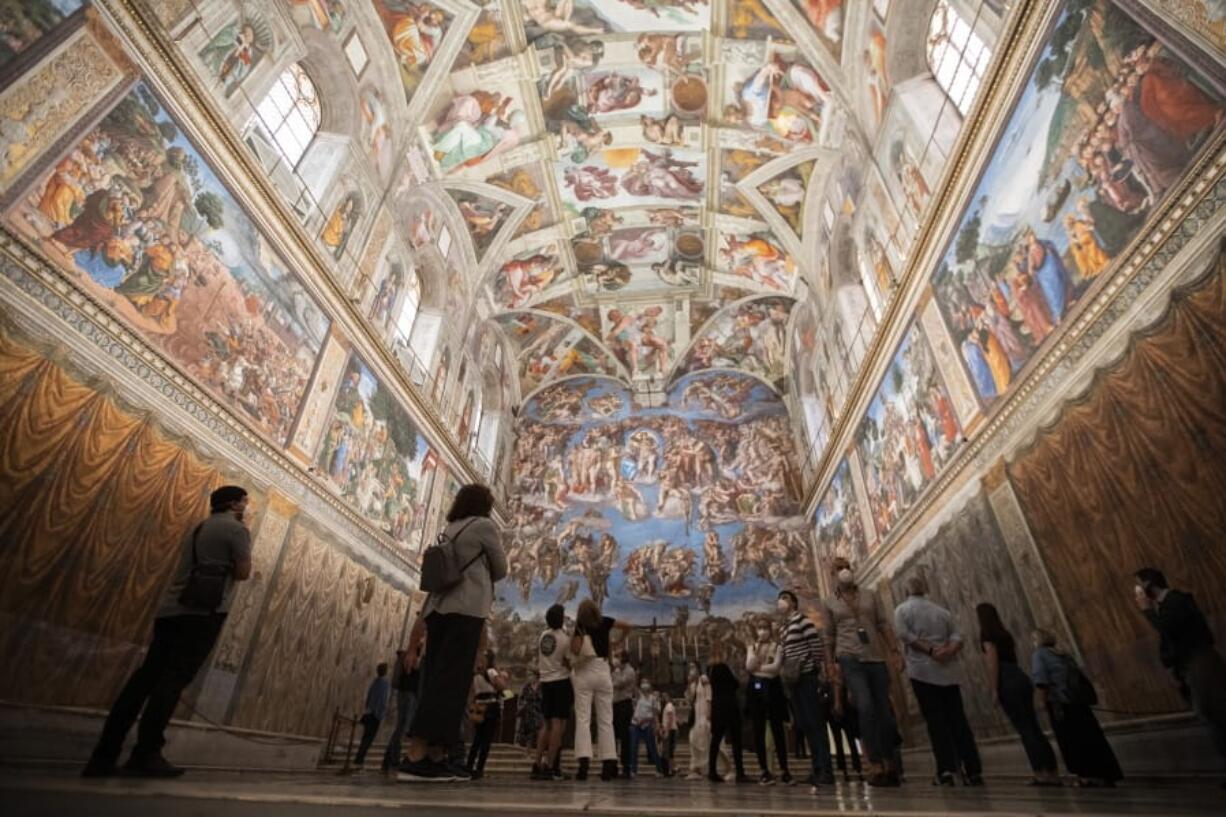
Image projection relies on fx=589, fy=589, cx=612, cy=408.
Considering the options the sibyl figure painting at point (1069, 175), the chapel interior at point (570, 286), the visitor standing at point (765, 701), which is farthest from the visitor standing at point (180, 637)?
the sibyl figure painting at point (1069, 175)

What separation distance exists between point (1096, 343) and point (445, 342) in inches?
508

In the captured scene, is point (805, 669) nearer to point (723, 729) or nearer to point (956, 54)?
point (723, 729)

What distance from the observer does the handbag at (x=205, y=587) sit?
3102 mm

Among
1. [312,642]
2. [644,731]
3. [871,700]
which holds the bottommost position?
[871,700]

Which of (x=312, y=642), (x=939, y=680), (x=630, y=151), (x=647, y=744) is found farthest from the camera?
(x=630, y=151)

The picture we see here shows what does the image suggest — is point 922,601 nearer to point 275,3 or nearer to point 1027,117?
point 1027,117

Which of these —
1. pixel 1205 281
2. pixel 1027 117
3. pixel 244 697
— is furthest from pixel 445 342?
pixel 1205 281

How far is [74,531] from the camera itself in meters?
5.44

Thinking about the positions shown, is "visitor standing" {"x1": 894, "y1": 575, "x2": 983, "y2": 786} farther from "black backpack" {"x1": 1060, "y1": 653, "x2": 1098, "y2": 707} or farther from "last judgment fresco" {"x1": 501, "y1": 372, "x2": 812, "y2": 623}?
"last judgment fresco" {"x1": 501, "y1": 372, "x2": 812, "y2": 623}

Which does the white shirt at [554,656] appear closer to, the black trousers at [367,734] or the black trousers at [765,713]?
the black trousers at [765,713]

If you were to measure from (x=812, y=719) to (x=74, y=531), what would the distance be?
6.70 m

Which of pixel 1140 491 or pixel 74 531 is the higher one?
pixel 1140 491

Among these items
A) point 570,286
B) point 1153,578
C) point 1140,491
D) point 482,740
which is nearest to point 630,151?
point 570,286

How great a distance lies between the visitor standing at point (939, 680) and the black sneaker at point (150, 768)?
4559mm
